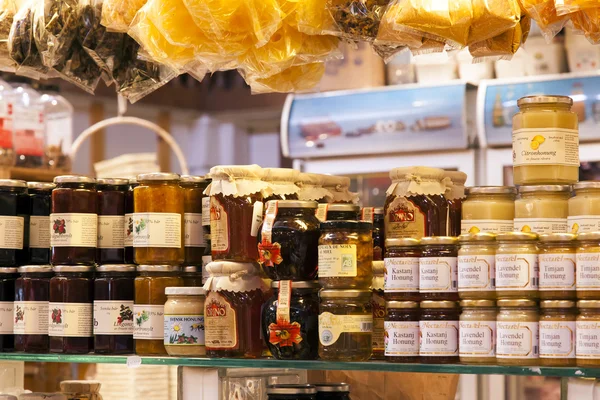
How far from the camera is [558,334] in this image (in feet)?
5.22

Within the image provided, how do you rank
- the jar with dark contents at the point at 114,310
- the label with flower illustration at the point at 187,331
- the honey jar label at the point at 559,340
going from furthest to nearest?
the jar with dark contents at the point at 114,310 < the label with flower illustration at the point at 187,331 < the honey jar label at the point at 559,340

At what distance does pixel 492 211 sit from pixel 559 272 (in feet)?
0.99

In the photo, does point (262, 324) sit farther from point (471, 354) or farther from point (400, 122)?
point (400, 122)

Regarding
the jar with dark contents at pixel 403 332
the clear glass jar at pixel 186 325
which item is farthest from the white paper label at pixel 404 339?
the clear glass jar at pixel 186 325

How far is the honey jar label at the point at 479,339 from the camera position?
5.40ft

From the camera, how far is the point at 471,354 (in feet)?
5.41

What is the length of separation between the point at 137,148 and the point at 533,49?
2.95 m

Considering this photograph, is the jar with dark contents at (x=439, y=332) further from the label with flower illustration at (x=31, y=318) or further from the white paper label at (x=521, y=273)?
the label with flower illustration at (x=31, y=318)

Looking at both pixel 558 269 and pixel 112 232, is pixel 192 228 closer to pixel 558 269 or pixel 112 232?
pixel 112 232

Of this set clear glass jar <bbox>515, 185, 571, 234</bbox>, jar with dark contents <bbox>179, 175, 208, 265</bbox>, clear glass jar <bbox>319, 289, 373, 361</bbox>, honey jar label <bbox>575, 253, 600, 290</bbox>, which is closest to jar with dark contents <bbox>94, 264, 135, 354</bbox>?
jar with dark contents <bbox>179, 175, 208, 265</bbox>

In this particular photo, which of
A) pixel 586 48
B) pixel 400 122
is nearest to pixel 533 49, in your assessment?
pixel 586 48

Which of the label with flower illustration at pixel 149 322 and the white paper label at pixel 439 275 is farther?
the label with flower illustration at pixel 149 322

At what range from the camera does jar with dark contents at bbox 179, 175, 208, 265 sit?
2158 mm

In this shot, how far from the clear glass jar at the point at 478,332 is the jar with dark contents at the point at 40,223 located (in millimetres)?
1142
